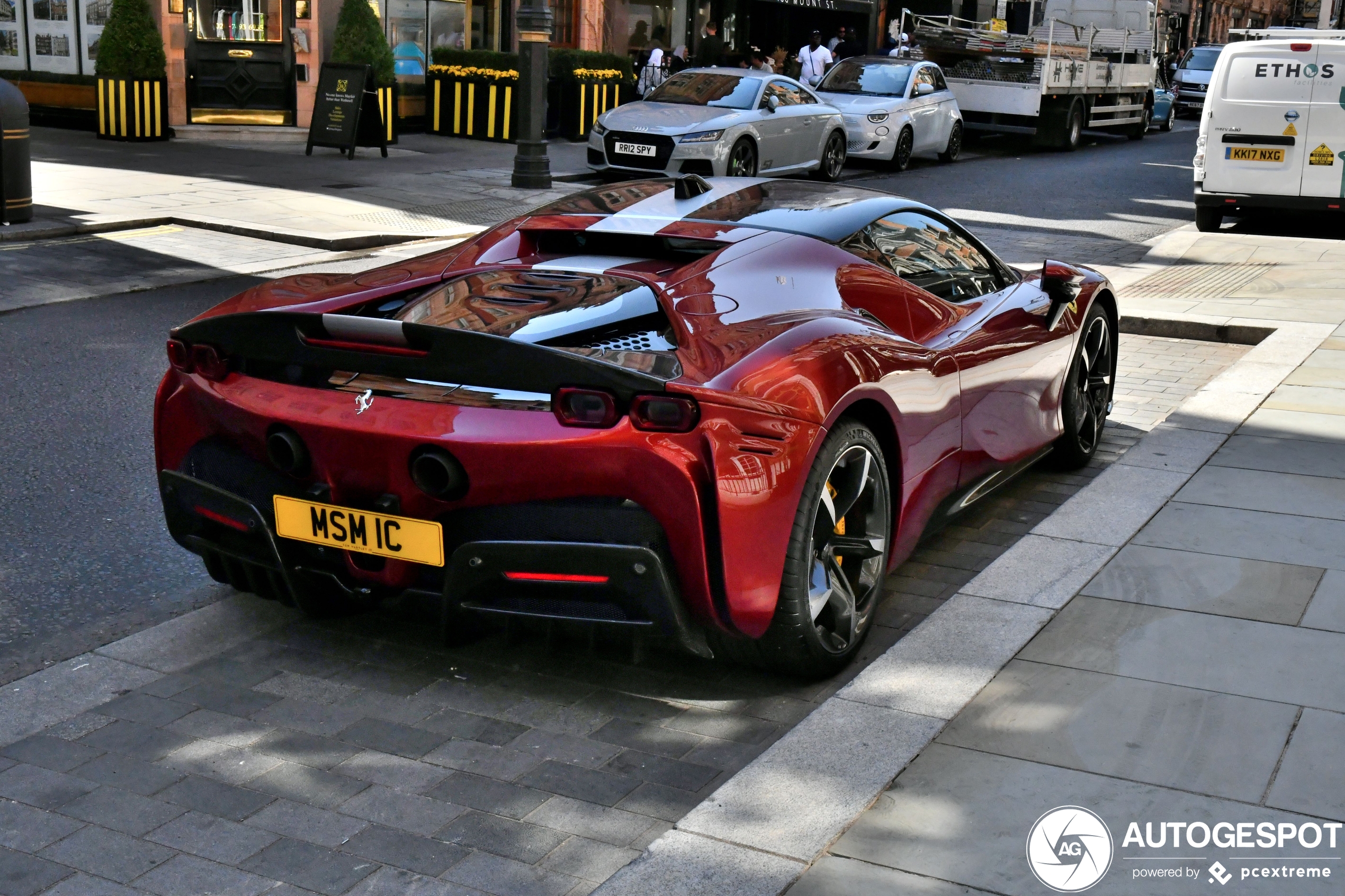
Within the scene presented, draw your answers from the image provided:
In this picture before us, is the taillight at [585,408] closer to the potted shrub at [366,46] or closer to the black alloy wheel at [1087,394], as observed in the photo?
the black alloy wheel at [1087,394]

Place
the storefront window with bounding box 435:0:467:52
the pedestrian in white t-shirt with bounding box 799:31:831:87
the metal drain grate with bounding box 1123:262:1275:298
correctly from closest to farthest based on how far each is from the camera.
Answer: the metal drain grate with bounding box 1123:262:1275:298, the storefront window with bounding box 435:0:467:52, the pedestrian in white t-shirt with bounding box 799:31:831:87

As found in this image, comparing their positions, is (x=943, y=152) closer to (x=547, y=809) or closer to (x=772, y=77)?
(x=772, y=77)

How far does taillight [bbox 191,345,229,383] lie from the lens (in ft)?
14.1

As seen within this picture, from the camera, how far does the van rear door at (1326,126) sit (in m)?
15.0

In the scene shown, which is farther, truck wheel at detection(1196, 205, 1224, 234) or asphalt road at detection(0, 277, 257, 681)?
truck wheel at detection(1196, 205, 1224, 234)

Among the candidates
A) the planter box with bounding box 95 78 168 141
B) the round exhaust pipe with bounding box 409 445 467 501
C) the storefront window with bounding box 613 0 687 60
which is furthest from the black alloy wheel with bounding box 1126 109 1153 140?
the round exhaust pipe with bounding box 409 445 467 501

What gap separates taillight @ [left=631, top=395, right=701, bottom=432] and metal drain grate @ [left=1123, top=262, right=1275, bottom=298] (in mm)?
8135

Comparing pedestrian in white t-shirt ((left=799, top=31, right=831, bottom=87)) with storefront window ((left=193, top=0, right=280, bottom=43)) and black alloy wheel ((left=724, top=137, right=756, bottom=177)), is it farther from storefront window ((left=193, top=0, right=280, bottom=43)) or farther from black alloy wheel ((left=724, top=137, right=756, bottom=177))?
storefront window ((left=193, top=0, right=280, bottom=43))

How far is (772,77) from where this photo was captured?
1941cm

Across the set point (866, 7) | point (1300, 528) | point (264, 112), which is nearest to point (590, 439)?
point (1300, 528)

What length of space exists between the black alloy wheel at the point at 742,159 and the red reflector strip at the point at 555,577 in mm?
14342

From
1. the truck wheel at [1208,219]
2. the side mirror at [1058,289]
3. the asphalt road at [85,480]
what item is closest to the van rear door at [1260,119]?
the truck wheel at [1208,219]

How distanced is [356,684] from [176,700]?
0.49m

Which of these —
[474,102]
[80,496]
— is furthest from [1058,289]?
[474,102]
